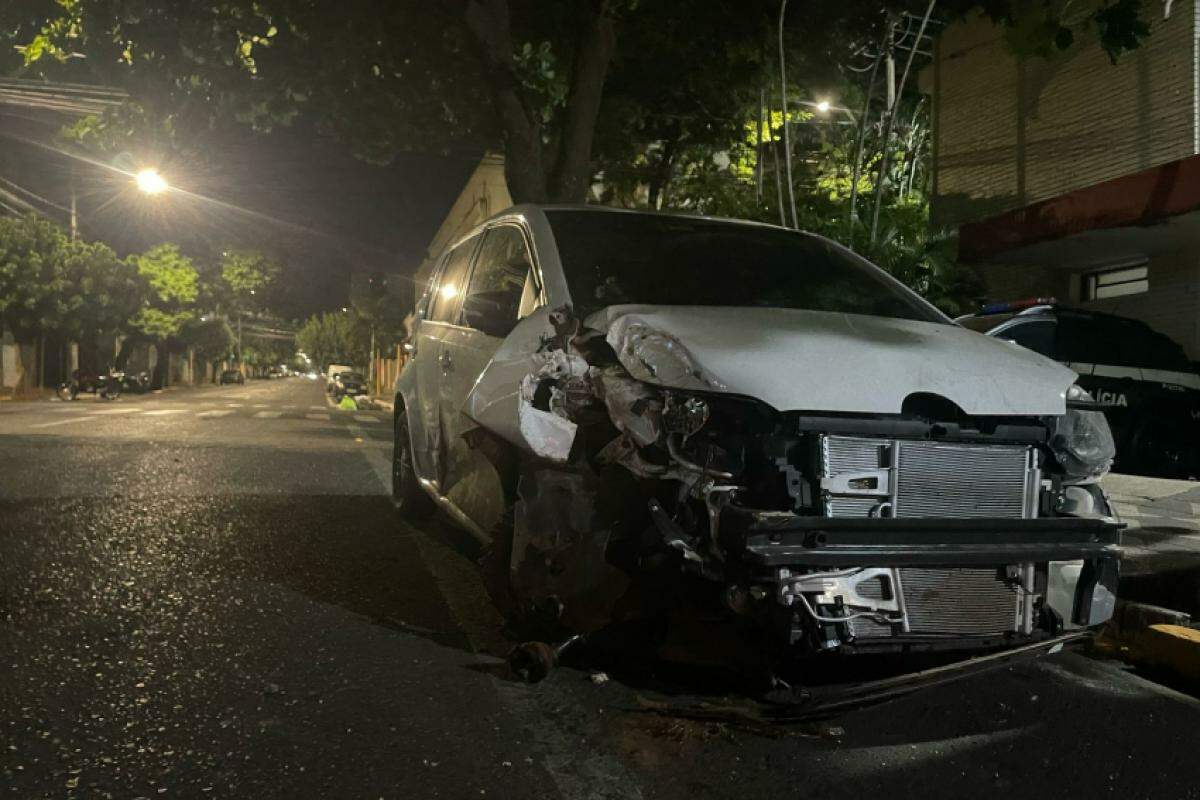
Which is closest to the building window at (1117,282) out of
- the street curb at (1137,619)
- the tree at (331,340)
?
the street curb at (1137,619)

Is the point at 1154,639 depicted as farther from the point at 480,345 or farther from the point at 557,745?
the point at 480,345

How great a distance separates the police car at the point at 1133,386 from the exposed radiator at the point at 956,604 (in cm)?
567

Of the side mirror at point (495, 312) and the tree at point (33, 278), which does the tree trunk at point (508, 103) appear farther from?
the tree at point (33, 278)

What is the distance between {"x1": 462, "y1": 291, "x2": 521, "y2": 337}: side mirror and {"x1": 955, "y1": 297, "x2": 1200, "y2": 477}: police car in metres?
5.51

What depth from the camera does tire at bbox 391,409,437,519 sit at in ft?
20.3

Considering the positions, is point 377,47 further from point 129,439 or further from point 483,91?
point 129,439

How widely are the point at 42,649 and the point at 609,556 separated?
2167 millimetres

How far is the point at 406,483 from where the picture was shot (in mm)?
6363

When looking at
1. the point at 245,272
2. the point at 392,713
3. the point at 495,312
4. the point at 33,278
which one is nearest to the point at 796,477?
the point at 392,713

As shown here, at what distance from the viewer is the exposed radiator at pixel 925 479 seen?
290cm

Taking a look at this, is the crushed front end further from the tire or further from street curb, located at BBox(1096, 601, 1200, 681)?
the tire

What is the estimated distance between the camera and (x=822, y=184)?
58.9ft

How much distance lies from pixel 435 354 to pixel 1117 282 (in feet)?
30.5

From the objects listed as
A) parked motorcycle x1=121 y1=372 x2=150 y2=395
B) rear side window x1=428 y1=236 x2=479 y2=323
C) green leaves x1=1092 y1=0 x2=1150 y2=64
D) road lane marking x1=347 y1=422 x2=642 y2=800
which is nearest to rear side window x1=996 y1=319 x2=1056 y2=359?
green leaves x1=1092 y1=0 x2=1150 y2=64
